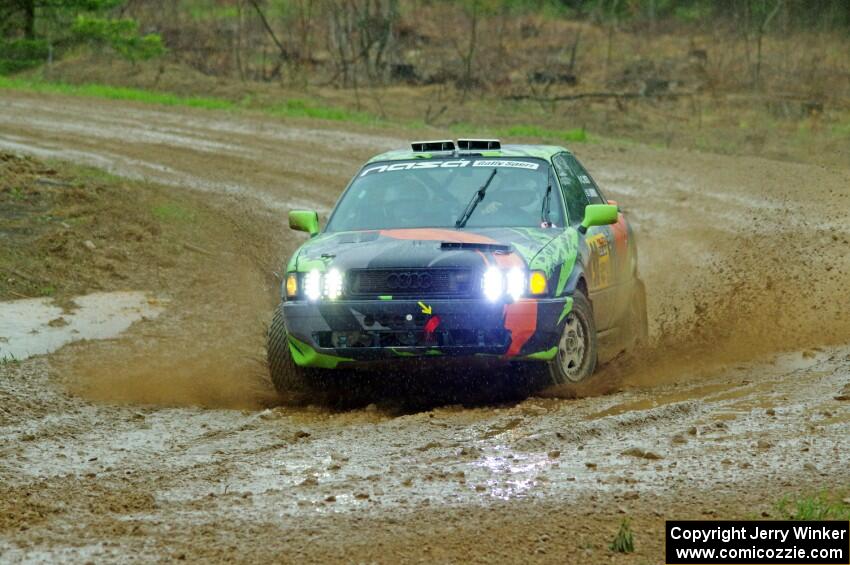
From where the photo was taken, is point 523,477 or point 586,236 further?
point 586,236

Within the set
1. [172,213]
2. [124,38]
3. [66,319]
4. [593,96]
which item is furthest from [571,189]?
[124,38]

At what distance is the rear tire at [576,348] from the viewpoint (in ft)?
27.5

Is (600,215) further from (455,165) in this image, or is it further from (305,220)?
(305,220)

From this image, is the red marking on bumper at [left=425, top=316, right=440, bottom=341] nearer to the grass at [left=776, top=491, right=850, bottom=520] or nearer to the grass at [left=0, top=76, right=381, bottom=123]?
the grass at [left=776, top=491, right=850, bottom=520]

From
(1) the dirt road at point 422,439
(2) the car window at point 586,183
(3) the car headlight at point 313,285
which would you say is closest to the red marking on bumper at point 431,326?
(1) the dirt road at point 422,439

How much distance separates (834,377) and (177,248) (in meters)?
8.00

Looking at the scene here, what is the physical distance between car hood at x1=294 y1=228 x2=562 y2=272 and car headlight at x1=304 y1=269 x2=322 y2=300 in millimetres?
48

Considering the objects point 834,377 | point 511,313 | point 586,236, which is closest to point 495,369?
point 511,313

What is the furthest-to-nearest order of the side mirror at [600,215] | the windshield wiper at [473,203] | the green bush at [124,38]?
1. the green bush at [124,38]
2. the side mirror at [600,215]
3. the windshield wiper at [473,203]

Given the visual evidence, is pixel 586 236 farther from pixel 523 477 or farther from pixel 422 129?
pixel 422 129

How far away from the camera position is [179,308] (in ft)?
41.3

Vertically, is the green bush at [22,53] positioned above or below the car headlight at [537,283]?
above

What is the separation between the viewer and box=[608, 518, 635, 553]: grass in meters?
4.96

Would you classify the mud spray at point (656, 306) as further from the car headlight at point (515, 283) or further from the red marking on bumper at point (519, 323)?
the car headlight at point (515, 283)
